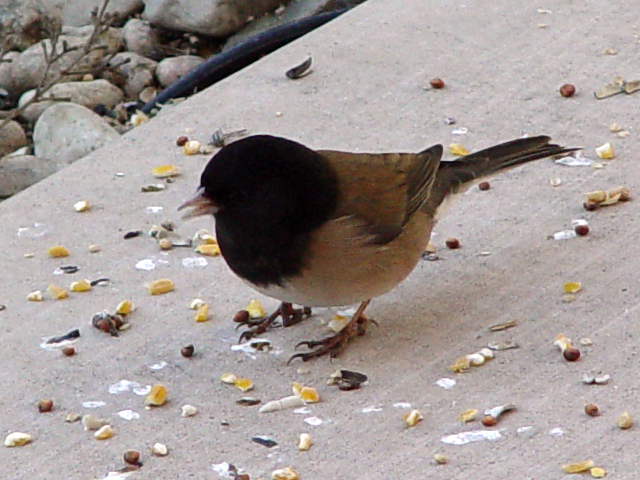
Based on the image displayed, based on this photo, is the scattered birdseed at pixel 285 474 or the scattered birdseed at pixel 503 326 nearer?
the scattered birdseed at pixel 285 474

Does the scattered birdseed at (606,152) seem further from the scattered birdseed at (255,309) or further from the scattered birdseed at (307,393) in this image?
the scattered birdseed at (307,393)

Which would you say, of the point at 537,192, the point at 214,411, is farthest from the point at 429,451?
the point at 537,192

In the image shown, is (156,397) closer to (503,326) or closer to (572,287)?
(503,326)

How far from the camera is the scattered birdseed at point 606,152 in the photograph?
4059mm

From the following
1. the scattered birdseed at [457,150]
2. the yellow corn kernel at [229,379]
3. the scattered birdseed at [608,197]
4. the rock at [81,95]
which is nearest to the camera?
the yellow corn kernel at [229,379]

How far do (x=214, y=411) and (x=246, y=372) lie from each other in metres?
0.21

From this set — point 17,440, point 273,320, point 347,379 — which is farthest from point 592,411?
point 17,440

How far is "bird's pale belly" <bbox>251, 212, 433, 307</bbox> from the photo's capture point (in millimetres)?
3105

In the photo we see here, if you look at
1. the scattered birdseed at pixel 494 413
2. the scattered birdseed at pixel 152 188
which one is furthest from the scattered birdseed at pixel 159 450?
the scattered birdseed at pixel 152 188

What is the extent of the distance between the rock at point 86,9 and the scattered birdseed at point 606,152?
3.08m

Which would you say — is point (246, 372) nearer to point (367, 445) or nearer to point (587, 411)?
point (367, 445)

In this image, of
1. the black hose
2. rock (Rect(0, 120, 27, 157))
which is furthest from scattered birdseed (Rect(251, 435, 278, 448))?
rock (Rect(0, 120, 27, 157))

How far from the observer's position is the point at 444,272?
3.64 m

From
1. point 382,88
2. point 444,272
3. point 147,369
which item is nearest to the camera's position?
point 147,369
